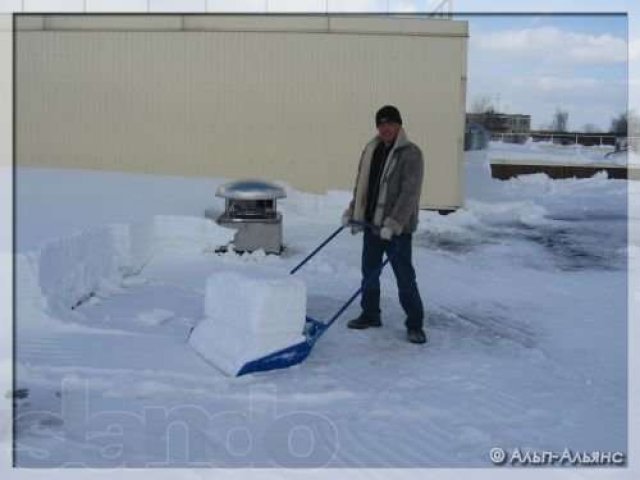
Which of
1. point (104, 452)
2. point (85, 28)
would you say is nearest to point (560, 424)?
point (104, 452)

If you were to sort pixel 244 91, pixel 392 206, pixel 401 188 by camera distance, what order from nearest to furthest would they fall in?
pixel 401 188
pixel 392 206
pixel 244 91

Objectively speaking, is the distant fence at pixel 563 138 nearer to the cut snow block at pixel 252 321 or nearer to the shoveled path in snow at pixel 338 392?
the shoveled path in snow at pixel 338 392

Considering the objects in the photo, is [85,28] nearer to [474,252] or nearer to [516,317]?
[474,252]

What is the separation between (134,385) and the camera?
4742mm

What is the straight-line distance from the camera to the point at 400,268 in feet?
19.0

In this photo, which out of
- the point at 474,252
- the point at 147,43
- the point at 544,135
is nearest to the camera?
the point at 474,252

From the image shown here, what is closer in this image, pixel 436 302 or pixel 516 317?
pixel 516 317

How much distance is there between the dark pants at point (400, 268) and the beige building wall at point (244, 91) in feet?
24.0

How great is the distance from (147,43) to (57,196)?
3.65 meters

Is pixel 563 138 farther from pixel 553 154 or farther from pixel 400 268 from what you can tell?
pixel 400 268

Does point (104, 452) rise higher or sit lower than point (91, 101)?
lower

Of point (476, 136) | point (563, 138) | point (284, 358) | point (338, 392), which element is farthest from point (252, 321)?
point (563, 138)

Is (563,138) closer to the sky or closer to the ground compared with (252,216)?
closer to the sky

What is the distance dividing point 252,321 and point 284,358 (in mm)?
323
